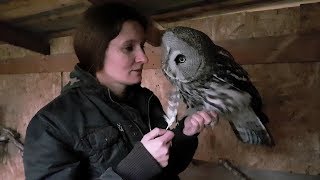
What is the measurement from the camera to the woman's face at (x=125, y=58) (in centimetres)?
100

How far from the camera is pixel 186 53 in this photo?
3.85 feet

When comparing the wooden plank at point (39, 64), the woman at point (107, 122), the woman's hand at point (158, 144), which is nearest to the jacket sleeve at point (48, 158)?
the woman at point (107, 122)

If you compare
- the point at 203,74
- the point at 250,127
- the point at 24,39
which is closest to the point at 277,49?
the point at 250,127

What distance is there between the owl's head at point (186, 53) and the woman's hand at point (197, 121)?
0.14m

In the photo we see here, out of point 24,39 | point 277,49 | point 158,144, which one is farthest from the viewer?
point 24,39

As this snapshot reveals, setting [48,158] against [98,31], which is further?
[98,31]

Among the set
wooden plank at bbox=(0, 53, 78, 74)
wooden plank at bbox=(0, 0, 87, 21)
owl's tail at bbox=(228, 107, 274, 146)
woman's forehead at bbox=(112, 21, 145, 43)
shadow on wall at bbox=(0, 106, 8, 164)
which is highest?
woman's forehead at bbox=(112, 21, 145, 43)

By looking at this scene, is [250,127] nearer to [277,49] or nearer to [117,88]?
[277,49]

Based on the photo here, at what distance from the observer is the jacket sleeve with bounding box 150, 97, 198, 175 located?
109 centimetres

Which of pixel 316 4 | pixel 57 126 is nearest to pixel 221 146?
pixel 316 4

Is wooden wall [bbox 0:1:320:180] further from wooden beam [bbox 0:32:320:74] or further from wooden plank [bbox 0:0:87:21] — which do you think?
wooden plank [bbox 0:0:87:21]

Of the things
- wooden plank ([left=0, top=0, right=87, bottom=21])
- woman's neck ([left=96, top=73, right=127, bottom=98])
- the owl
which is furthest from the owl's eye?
wooden plank ([left=0, top=0, right=87, bottom=21])

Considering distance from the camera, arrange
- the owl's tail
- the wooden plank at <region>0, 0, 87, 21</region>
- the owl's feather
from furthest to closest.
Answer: the wooden plank at <region>0, 0, 87, 21</region> → the owl's tail → the owl's feather

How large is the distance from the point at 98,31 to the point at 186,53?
11.8 inches
